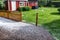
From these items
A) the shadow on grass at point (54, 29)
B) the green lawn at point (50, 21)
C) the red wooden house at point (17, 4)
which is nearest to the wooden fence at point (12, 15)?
the green lawn at point (50, 21)

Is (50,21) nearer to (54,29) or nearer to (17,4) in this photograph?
(54,29)

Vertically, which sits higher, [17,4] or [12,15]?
[17,4]

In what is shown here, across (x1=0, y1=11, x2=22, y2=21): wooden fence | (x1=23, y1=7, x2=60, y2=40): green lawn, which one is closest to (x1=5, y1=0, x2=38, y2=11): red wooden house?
(x1=23, y1=7, x2=60, y2=40): green lawn

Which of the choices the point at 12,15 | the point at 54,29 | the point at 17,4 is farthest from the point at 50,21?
the point at 17,4

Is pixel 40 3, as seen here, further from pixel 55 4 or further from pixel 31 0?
pixel 31 0

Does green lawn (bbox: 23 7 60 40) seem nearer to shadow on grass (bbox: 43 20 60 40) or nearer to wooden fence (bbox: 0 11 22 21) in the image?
shadow on grass (bbox: 43 20 60 40)

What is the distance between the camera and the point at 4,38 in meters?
9.92

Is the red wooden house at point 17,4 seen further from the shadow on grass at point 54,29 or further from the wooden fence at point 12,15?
the shadow on grass at point 54,29

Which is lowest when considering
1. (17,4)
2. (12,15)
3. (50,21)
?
(50,21)

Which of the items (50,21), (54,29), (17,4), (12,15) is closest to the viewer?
(54,29)

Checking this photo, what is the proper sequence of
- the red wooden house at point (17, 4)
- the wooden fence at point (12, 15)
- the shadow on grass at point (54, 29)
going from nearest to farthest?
the shadow on grass at point (54, 29) → the wooden fence at point (12, 15) → the red wooden house at point (17, 4)

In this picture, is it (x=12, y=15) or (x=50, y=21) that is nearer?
(x=50, y=21)

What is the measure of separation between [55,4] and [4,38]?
3285 centimetres

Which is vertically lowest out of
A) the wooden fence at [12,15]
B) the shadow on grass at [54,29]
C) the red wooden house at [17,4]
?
the shadow on grass at [54,29]
